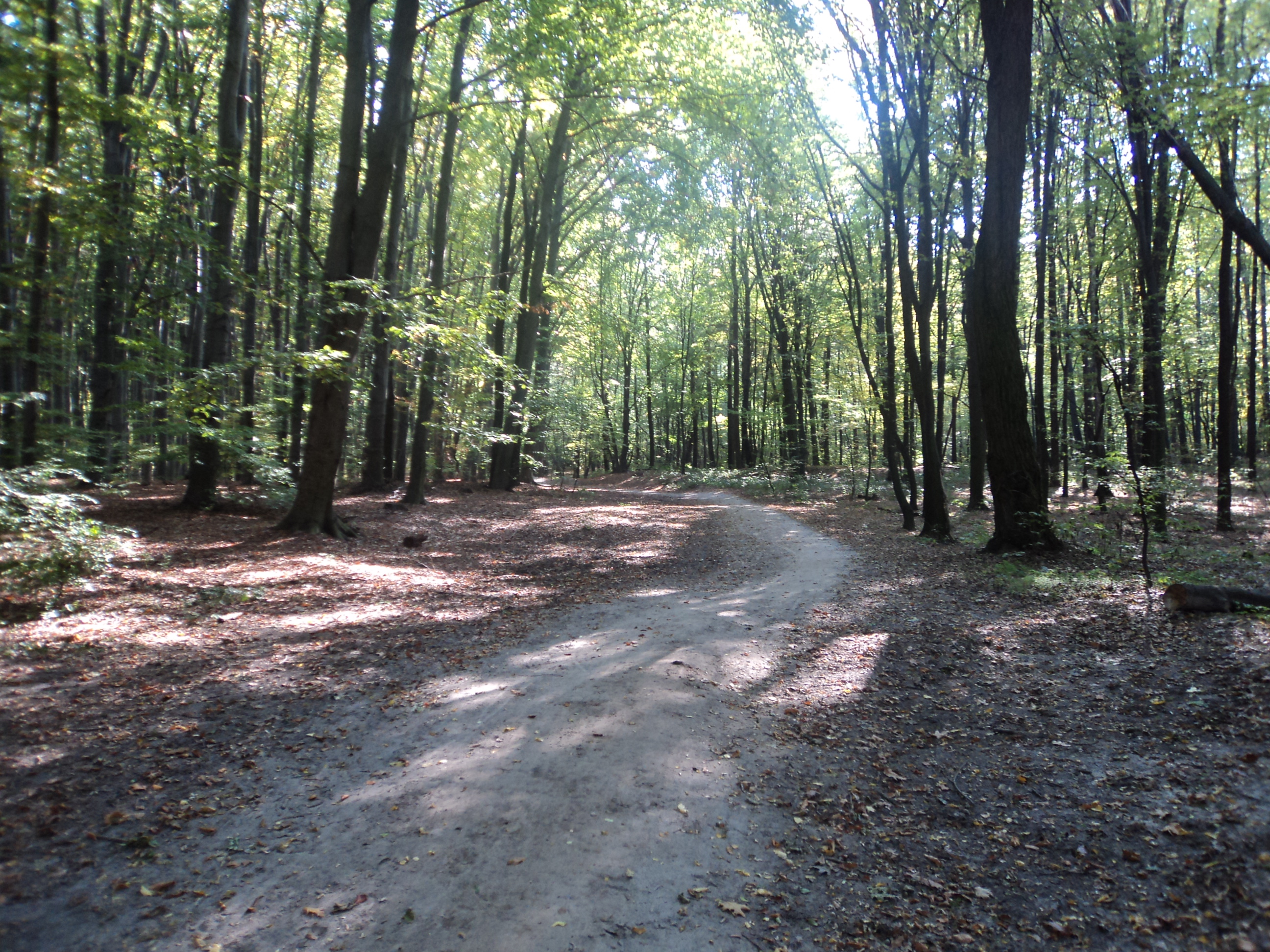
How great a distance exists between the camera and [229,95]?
10.8 meters

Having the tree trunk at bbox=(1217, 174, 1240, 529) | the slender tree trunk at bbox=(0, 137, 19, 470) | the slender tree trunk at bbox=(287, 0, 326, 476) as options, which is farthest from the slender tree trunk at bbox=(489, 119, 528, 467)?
the tree trunk at bbox=(1217, 174, 1240, 529)

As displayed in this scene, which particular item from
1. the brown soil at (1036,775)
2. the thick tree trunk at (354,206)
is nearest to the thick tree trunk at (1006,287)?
the brown soil at (1036,775)

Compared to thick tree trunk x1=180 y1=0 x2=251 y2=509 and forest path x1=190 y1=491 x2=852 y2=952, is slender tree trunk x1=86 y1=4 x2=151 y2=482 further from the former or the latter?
forest path x1=190 y1=491 x2=852 y2=952

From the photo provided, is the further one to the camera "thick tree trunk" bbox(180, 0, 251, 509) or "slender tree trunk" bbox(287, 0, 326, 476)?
"slender tree trunk" bbox(287, 0, 326, 476)

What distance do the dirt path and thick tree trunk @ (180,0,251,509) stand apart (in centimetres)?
698

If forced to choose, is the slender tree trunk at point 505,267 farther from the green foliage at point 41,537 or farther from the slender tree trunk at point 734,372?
the slender tree trunk at point 734,372

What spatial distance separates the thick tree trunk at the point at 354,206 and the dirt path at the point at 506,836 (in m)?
6.56

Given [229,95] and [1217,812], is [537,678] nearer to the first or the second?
[1217,812]

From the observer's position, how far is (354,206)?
10227 millimetres

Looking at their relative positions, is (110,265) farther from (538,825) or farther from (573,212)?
(538,825)

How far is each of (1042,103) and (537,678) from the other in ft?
60.2

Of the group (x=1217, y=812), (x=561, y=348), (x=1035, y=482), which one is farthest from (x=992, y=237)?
(x=561, y=348)

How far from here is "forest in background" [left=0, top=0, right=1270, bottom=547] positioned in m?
9.07

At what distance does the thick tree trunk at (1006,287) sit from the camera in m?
9.02
